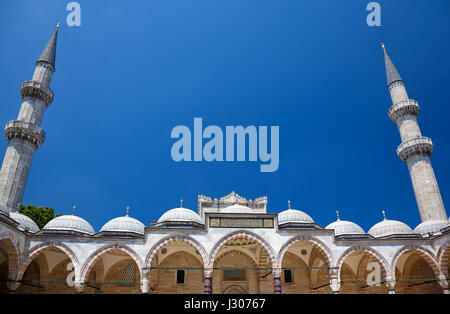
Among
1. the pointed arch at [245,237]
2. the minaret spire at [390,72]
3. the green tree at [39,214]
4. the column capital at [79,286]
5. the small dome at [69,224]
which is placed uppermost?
the minaret spire at [390,72]

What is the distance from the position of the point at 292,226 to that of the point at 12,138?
1808 cm

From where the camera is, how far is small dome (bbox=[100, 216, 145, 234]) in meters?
16.9

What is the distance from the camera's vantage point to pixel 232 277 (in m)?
19.0

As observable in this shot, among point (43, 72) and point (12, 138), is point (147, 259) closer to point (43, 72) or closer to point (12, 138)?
point (12, 138)

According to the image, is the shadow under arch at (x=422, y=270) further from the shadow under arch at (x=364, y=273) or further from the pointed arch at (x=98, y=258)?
the pointed arch at (x=98, y=258)

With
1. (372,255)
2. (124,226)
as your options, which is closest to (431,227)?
(372,255)

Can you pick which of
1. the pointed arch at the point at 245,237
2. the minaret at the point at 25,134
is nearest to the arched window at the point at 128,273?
the pointed arch at the point at 245,237

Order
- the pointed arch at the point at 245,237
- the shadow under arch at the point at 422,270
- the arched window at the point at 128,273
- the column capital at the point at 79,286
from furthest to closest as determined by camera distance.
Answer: the arched window at the point at 128,273 → the shadow under arch at the point at 422,270 → the pointed arch at the point at 245,237 → the column capital at the point at 79,286

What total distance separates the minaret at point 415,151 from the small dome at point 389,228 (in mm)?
3627

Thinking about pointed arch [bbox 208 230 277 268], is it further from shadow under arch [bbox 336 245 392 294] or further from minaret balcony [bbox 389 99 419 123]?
minaret balcony [bbox 389 99 419 123]

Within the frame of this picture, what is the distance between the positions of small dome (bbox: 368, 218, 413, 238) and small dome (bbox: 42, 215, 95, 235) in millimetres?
16090

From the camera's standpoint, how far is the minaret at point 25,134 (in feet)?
61.5

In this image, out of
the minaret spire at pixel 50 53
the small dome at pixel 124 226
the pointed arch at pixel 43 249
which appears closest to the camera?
the pointed arch at pixel 43 249
